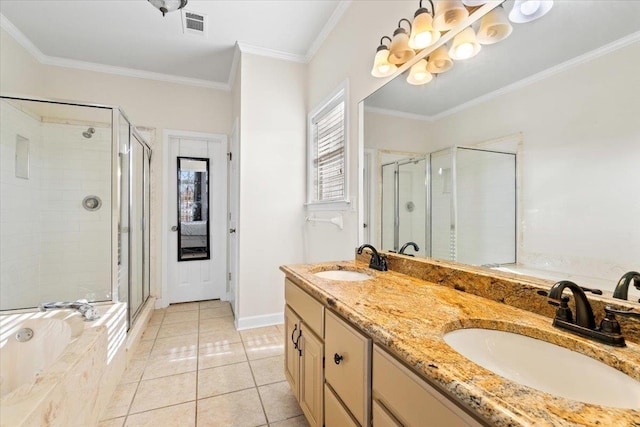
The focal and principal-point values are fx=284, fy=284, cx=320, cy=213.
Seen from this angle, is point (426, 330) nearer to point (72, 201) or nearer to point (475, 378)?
point (475, 378)

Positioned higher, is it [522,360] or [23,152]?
[23,152]

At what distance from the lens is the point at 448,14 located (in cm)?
131

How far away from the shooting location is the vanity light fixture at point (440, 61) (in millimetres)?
1406

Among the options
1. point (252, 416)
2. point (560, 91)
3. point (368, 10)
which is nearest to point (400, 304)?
point (560, 91)

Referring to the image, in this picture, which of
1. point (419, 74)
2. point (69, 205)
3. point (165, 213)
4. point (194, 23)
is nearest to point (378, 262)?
point (419, 74)

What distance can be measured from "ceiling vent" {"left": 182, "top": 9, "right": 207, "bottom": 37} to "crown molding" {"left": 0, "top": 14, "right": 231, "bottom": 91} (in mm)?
994

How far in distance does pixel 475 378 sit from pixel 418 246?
106 cm

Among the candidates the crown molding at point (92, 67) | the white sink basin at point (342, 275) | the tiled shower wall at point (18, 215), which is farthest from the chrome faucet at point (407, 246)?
the crown molding at point (92, 67)

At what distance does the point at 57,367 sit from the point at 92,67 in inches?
136

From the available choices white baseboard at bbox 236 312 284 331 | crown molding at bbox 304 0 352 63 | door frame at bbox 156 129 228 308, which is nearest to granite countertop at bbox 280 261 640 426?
white baseboard at bbox 236 312 284 331

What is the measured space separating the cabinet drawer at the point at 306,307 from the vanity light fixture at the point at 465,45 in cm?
131

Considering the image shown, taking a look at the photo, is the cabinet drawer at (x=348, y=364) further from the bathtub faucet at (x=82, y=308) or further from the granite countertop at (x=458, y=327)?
the bathtub faucet at (x=82, y=308)

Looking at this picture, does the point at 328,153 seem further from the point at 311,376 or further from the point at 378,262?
the point at 311,376

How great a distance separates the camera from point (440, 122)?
1.42 m
